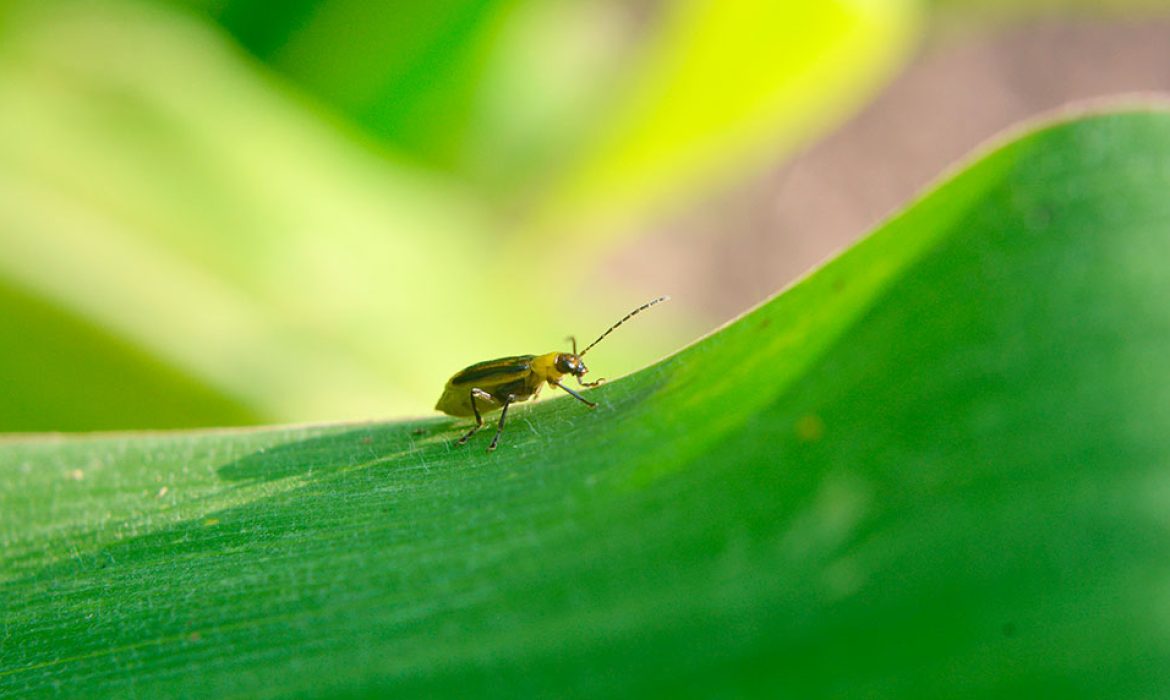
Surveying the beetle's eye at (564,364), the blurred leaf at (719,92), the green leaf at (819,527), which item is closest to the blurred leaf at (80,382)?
the beetle's eye at (564,364)

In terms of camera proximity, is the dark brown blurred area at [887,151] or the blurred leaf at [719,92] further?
the dark brown blurred area at [887,151]

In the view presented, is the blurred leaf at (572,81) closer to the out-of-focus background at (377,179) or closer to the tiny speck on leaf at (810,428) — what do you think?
the out-of-focus background at (377,179)

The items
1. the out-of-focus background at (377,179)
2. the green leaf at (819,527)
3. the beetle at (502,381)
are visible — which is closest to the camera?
the green leaf at (819,527)

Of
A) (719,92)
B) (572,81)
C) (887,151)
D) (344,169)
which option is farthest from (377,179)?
(887,151)

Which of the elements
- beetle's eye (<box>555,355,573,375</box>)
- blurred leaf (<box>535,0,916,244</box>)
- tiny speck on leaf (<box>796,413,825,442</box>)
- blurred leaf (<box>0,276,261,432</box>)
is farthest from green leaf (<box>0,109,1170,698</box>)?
blurred leaf (<box>535,0,916,244</box>)

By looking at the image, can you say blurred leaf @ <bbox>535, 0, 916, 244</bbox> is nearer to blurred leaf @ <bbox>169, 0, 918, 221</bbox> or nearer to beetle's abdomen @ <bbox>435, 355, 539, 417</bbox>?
blurred leaf @ <bbox>169, 0, 918, 221</bbox>

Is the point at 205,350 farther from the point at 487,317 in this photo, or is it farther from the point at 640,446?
the point at 640,446
